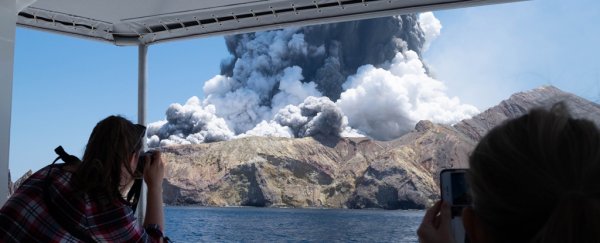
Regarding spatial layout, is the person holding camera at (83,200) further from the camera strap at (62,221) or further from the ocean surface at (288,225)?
the ocean surface at (288,225)

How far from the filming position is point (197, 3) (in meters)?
2.63

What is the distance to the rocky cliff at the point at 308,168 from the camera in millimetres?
36188

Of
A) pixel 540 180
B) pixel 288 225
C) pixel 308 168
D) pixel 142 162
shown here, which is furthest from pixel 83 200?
pixel 288 225

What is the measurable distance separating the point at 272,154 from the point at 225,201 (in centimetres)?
469

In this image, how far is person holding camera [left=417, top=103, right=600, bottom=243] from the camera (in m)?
0.39

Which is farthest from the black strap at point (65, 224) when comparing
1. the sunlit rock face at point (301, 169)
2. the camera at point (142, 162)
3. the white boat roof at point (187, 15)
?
the sunlit rock face at point (301, 169)

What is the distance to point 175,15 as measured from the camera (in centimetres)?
276

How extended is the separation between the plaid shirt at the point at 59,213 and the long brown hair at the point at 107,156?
0.08 feet

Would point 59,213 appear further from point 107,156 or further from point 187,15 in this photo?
point 187,15

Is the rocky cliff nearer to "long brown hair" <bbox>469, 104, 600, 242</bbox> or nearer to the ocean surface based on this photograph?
the ocean surface

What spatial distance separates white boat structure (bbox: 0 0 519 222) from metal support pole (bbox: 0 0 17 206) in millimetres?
12

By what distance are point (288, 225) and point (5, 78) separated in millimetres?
38244

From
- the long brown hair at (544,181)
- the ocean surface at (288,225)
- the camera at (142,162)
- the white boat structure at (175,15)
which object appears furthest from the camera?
the ocean surface at (288,225)

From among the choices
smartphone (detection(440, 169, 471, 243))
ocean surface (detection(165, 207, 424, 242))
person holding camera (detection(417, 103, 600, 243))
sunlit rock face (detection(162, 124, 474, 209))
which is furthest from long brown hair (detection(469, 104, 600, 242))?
ocean surface (detection(165, 207, 424, 242))
